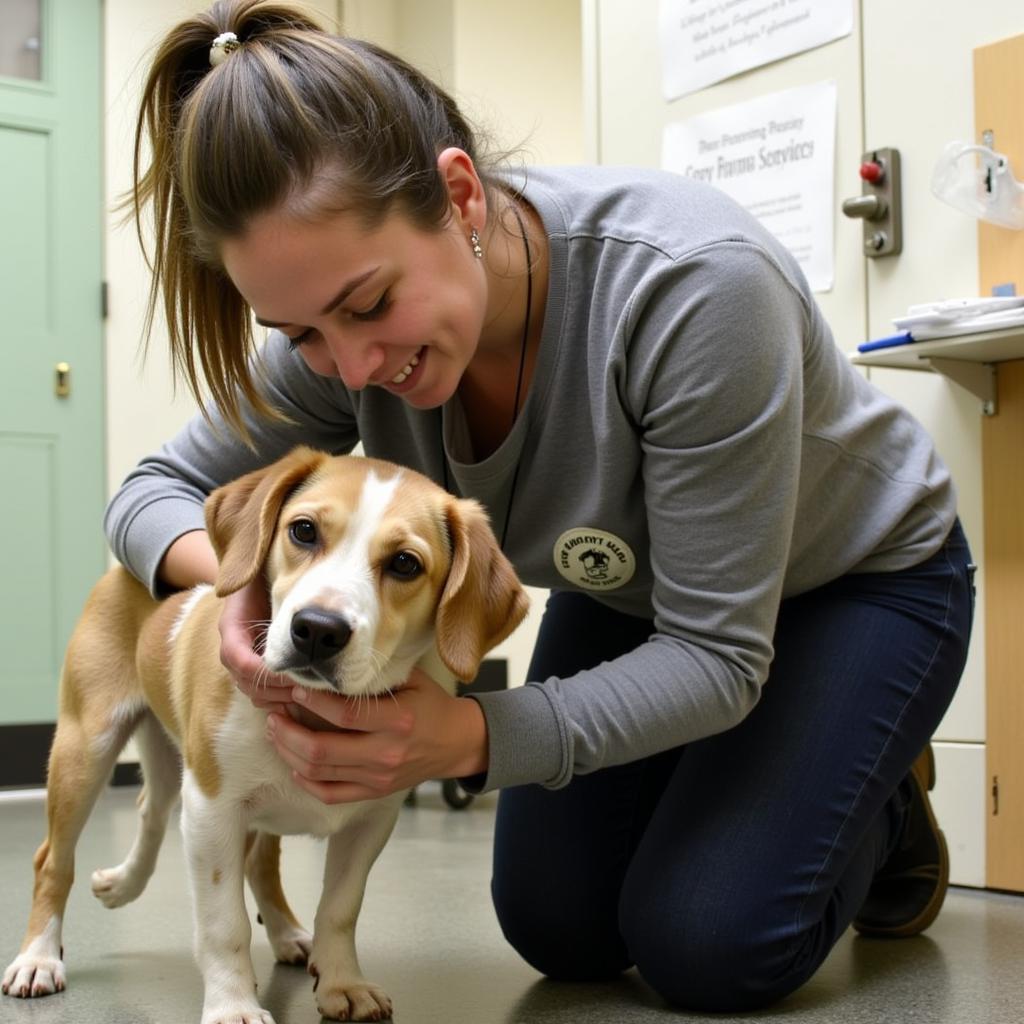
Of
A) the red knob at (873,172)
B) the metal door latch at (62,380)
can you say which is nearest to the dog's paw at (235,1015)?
the red knob at (873,172)

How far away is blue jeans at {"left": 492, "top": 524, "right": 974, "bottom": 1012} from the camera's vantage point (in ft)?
5.57

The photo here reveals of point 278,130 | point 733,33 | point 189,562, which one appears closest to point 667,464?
point 278,130

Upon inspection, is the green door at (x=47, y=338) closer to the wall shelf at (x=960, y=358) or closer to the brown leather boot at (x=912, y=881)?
the wall shelf at (x=960, y=358)

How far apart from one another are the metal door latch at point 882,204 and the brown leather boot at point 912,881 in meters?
1.11

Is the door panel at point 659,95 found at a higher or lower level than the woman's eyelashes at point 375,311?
higher

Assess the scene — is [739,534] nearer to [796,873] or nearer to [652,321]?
[652,321]

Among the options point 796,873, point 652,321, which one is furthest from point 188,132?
point 796,873

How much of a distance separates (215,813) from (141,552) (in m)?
0.44

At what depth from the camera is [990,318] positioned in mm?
2320

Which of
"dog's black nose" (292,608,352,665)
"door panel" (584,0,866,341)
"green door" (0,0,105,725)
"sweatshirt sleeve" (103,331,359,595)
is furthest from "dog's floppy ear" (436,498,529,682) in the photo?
"green door" (0,0,105,725)

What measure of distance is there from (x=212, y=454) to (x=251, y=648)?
21.3 inches

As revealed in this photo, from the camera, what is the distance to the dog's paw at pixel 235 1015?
152 cm

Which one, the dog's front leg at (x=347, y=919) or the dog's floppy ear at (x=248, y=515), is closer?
the dog's floppy ear at (x=248, y=515)

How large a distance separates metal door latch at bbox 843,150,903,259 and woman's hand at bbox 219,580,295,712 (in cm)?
170
